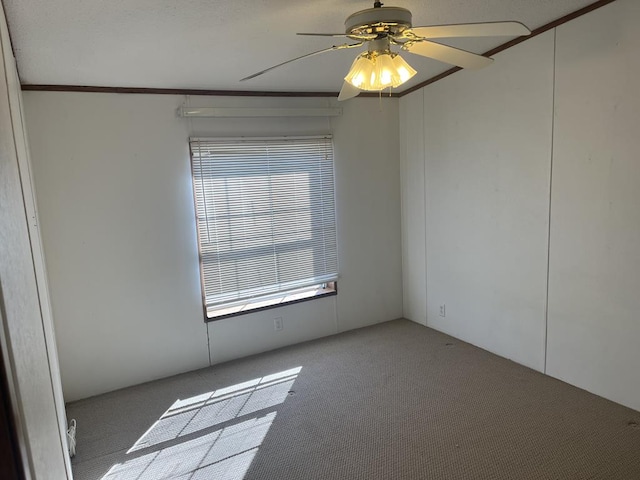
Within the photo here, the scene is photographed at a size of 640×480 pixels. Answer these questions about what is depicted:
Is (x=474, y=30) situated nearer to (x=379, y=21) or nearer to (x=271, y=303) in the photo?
(x=379, y=21)

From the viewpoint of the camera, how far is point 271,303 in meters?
3.96

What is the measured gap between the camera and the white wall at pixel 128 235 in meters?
3.08

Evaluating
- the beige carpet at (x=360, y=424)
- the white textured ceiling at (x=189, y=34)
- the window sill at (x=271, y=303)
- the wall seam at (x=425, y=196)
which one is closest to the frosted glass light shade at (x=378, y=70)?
the white textured ceiling at (x=189, y=34)

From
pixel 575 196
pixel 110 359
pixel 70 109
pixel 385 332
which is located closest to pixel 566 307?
pixel 575 196

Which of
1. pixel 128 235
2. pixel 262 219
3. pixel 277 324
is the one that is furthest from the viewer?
pixel 277 324

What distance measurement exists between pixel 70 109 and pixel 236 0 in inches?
69.7

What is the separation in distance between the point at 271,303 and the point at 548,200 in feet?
7.85

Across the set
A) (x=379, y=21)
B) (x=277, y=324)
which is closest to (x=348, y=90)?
(x=379, y=21)

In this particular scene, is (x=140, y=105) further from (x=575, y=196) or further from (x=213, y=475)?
(x=575, y=196)

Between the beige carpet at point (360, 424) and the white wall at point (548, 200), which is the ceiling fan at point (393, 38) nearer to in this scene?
the white wall at point (548, 200)

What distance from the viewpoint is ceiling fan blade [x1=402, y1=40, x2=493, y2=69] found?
76.1 inches

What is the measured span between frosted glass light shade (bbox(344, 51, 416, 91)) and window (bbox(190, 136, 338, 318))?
1.82 metres

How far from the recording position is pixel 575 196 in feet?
9.27

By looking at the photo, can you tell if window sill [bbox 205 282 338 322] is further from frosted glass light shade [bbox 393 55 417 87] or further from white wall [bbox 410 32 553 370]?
frosted glass light shade [bbox 393 55 417 87]
